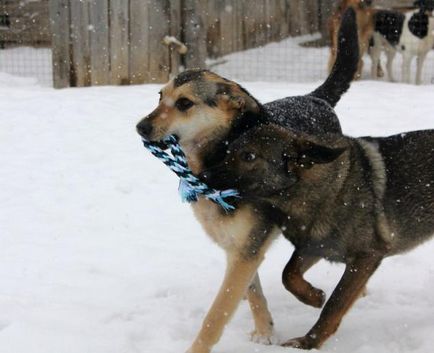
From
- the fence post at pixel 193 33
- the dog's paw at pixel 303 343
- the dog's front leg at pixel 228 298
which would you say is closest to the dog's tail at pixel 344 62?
the dog's front leg at pixel 228 298

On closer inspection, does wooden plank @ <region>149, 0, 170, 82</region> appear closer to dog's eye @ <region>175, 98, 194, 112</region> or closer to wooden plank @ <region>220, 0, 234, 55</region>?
wooden plank @ <region>220, 0, 234, 55</region>

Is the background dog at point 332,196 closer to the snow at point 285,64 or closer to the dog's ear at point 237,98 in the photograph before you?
the dog's ear at point 237,98

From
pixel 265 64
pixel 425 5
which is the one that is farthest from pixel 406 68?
pixel 265 64

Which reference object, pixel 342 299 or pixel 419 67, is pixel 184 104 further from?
pixel 419 67

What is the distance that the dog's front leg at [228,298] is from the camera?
379cm

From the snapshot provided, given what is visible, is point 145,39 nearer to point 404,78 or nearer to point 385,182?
point 404,78

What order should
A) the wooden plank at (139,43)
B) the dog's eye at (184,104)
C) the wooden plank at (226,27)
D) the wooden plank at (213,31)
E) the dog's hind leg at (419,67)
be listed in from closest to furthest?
the dog's eye at (184,104) → the wooden plank at (139,43) → the dog's hind leg at (419,67) → the wooden plank at (213,31) → the wooden plank at (226,27)

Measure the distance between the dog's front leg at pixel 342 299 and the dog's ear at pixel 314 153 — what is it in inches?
21.9

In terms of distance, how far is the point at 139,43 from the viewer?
10.3m

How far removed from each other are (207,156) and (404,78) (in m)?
9.41

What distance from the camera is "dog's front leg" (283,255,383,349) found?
3883 millimetres

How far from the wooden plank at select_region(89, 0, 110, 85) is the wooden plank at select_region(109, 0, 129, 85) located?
0.07m

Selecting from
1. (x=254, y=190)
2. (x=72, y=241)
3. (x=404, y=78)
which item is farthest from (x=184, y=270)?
(x=404, y=78)

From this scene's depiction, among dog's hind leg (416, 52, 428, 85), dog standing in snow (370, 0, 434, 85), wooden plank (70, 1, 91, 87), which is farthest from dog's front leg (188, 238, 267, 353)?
dog standing in snow (370, 0, 434, 85)
